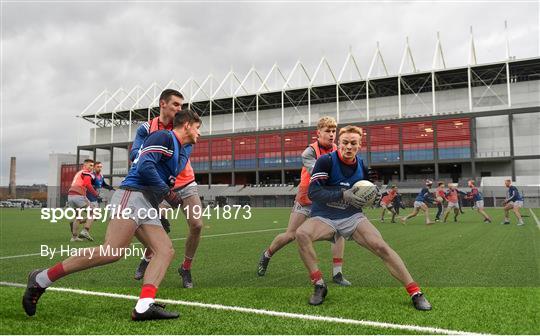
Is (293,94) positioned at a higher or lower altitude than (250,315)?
higher

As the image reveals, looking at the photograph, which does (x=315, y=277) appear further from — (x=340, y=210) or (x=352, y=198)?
(x=352, y=198)

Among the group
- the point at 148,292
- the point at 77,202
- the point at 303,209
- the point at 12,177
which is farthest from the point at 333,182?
the point at 12,177

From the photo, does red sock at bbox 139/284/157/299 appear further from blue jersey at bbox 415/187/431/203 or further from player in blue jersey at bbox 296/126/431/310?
blue jersey at bbox 415/187/431/203

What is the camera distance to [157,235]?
13.3 ft

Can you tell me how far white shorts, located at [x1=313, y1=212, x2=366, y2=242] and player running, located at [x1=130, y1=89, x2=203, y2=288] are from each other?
1863 millimetres

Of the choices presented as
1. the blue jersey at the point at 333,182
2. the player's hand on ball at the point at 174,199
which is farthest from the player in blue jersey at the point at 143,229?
the blue jersey at the point at 333,182

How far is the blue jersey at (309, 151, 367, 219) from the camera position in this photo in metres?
4.60

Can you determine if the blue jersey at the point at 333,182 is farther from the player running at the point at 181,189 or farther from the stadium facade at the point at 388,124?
the stadium facade at the point at 388,124

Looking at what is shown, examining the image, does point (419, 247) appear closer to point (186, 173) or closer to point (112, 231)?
point (186, 173)

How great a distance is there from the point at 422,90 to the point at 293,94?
20329 millimetres

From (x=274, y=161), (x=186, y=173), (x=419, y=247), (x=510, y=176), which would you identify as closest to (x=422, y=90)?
(x=510, y=176)

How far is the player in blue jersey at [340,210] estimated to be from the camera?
4.46 metres

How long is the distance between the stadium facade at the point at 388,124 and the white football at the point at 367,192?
182 ft

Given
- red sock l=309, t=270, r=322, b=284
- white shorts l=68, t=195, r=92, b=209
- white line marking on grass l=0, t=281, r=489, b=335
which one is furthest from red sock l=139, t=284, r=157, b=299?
white shorts l=68, t=195, r=92, b=209
